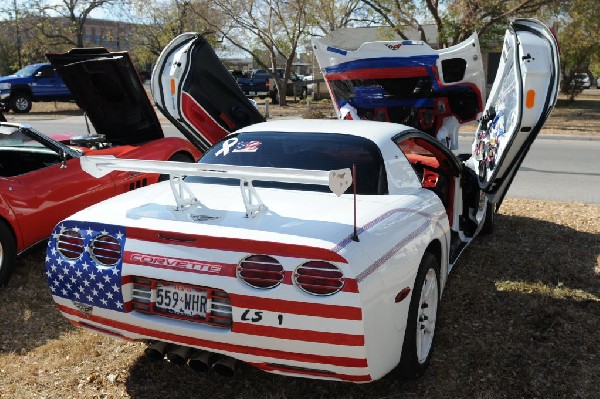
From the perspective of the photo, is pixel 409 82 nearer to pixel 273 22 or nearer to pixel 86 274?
pixel 86 274

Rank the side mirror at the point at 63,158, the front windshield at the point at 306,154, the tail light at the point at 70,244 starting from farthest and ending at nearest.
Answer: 1. the side mirror at the point at 63,158
2. the front windshield at the point at 306,154
3. the tail light at the point at 70,244

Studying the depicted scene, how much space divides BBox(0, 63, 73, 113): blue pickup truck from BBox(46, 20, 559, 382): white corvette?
24135 millimetres

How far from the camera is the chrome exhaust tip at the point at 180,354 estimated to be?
3006 mm

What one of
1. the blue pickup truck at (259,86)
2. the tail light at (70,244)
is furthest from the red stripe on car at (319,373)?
the blue pickup truck at (259,86)

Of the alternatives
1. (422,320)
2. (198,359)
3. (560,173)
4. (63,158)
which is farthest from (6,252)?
(560,173)

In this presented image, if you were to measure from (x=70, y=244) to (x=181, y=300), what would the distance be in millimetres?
726

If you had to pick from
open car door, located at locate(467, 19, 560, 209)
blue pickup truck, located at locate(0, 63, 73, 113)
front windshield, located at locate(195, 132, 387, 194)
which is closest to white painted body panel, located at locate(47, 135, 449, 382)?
front windshield, located at locate(195, 132, 387, 194)

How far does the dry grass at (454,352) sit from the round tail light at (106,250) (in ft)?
2.73

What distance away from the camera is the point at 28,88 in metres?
25.5

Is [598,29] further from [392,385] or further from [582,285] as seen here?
[392,385]

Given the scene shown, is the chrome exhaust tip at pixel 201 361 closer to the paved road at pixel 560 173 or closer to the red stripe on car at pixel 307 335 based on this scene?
the red stripe on car at pixel 307 335

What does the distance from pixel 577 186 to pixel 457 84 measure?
3516 mm

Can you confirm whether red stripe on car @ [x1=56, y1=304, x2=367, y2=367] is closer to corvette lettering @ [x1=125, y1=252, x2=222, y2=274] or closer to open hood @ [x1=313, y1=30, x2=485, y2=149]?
corvette lettering @ [x1=125, y1=252, x2=222, y2=274]

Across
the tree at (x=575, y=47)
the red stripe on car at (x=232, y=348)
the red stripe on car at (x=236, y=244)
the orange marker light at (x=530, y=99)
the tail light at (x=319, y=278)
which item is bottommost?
the red stripe on car at (x=232, y=348)
